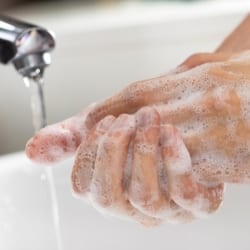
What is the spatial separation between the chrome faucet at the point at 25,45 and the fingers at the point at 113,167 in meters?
0.19

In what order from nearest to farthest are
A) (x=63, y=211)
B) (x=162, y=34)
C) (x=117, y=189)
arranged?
(x=117, y=189) < (x=63, y=211) < (x=162, y=34)

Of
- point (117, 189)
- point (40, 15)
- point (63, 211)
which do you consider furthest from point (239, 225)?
point (40, 15)

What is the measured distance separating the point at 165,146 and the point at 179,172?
2 cm

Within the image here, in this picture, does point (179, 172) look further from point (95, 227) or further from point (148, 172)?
point (95, 227)

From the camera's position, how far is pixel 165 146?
46 cm

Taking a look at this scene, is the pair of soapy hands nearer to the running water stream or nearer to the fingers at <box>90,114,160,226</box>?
the fingers at <box>90,114,160,226</box>

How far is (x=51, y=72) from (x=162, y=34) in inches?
7.1

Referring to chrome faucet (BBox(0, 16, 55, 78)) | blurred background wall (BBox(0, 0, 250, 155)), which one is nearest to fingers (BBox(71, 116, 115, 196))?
chrome faucet (BBox(0, 16, 55, 78))

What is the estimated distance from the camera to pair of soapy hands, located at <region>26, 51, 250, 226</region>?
0.46m

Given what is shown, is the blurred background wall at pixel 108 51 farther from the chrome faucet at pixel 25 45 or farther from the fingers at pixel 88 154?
the fingers at pixel 88 154

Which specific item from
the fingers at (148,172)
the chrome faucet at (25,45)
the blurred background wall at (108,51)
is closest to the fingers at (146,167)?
the fingers at (148,172)

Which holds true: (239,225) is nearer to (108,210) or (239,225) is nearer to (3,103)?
(108,210)

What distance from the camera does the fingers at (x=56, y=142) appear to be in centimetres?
51

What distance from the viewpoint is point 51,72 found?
107 cm
